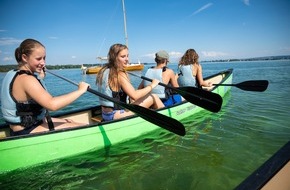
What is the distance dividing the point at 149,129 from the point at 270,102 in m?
5.69

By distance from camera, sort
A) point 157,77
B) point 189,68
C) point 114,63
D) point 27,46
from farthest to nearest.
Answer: point 189,68 → point 157,77 → point 114,63 → point 27,46

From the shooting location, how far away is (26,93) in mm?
3299

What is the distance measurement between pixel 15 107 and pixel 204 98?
13.0 feet

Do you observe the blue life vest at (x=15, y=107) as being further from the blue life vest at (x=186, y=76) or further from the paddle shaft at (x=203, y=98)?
the blue life vest at (x=186, y=76)

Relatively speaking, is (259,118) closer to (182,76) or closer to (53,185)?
(182,76)

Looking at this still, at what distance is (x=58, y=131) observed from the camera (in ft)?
12.3

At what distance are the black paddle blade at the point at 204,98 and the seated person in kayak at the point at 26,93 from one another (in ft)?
9.17

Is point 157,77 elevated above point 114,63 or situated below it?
below

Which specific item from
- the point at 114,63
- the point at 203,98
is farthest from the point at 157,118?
the point at 203,98

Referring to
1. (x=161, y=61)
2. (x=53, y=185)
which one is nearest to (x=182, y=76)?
(x=161, y=61)

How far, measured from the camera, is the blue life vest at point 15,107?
10.9 ft

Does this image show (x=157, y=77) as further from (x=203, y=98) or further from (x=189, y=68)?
(x=189, y=68)

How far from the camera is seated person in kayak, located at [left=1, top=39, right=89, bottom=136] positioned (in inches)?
126

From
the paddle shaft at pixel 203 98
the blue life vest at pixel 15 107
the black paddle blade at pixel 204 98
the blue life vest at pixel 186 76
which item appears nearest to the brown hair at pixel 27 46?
the blue life vest at pixel 15 107
